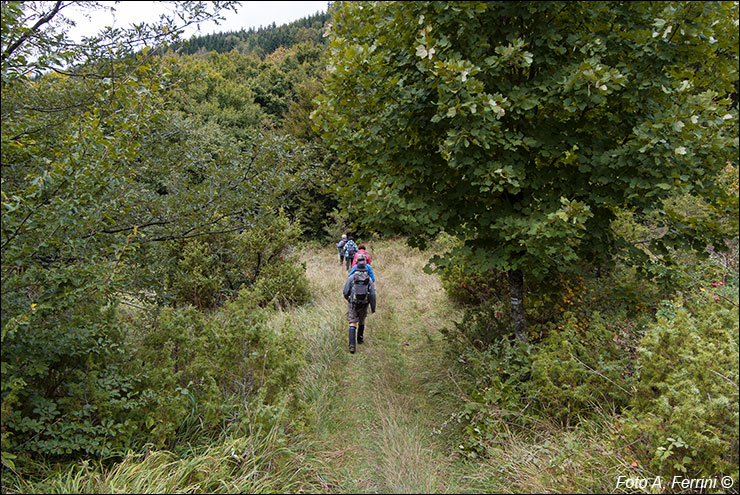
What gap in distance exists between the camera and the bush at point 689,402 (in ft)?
9.36

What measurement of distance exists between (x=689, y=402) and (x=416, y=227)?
249cm

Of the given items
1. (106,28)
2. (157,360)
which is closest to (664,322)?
(157,360)

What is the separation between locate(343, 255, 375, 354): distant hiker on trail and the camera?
7.09 metres

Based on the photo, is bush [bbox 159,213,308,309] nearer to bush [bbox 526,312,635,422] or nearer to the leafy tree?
the leafy tree

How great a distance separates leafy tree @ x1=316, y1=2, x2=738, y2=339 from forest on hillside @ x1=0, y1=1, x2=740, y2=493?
29 mm

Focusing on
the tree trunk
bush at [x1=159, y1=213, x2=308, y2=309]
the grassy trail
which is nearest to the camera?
the grassy trail

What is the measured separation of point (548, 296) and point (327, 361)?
3302 mm

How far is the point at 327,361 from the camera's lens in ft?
21.1

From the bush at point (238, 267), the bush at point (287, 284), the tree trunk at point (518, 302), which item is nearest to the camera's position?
the tree trunk at point (518, 302)

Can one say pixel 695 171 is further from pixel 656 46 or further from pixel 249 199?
pixel 249 199

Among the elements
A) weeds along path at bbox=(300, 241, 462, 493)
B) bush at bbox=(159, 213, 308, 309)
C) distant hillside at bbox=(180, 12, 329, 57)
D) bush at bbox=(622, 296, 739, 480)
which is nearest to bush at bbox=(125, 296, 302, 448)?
weeds along path at bbox=(300, 241, 462, 493)

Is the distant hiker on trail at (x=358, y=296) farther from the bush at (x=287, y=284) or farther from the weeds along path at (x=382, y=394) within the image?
the bush at (x=287, y=284)

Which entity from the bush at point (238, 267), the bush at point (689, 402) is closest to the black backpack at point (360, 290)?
the bush at point (238, 267)

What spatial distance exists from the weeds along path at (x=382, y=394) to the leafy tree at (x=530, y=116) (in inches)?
72.1
